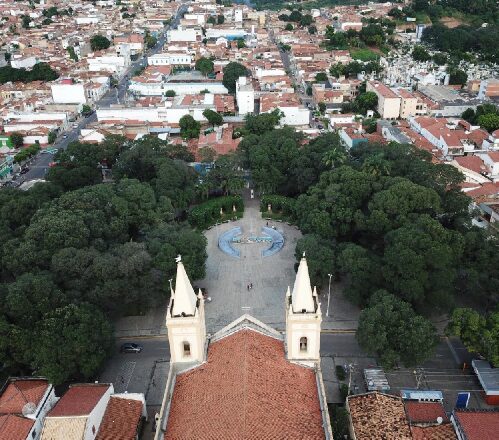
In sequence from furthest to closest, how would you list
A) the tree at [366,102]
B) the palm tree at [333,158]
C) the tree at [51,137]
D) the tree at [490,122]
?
the tree at [366,102] < the tree at [51,137] < the tree at [490,122] < the palm tree at [333,158]

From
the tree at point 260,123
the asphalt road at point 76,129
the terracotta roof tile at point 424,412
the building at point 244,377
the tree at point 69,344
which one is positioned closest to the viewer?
the building at point 244,377

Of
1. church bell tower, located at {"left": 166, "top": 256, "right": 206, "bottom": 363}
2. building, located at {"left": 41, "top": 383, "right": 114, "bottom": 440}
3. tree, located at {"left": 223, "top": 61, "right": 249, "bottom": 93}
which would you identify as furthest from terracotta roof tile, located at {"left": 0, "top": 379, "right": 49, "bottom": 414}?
tree, located at {"left": 223, "top": 61, "right": 249, "bottom": 93}

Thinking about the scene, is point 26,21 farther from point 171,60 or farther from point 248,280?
point 248,280

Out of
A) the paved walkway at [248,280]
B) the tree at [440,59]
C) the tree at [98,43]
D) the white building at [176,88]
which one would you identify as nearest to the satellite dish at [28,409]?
the paved walkway at [248,280]

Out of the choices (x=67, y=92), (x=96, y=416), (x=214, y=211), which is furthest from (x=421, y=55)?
(x=96, y=416)

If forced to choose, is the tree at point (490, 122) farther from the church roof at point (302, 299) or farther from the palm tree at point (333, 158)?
the church roof at point (302, 299)

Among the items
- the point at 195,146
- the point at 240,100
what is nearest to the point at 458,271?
the point at 195,146

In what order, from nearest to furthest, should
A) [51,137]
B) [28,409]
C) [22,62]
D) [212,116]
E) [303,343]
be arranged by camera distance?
[303,343]
[28,409]
[51,137]
[212,116]
[22,62]
